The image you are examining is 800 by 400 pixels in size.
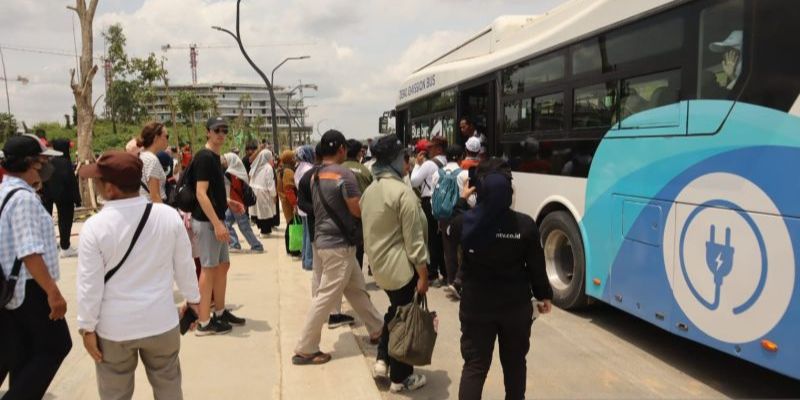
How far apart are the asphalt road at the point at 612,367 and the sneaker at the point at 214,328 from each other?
1.47 meters

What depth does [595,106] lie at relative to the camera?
549 centimetres

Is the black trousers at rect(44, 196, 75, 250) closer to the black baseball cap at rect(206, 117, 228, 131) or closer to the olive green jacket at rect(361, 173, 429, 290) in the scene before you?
the black baseball cap at rect(206, 117, 228, 131)

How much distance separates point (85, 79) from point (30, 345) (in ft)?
41.6

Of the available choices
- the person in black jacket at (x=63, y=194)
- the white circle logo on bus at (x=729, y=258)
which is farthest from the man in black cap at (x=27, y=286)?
the person in black jacket at (x=63, y=194)

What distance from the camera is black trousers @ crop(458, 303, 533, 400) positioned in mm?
3297

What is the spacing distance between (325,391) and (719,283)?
285 centimetres

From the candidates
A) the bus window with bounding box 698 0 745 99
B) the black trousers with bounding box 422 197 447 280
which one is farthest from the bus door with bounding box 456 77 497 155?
the bus window with bounding box 698 0 745 99

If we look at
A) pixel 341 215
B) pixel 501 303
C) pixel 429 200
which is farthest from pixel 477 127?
pixel 501 303

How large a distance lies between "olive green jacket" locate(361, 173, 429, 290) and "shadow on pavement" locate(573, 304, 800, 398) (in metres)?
2.50

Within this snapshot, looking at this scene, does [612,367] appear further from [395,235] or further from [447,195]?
[447,195]

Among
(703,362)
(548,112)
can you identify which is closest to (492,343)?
(703,362)

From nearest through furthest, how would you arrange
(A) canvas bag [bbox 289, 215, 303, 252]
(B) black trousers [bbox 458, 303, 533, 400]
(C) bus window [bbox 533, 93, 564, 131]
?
(B) black trousers [bbox 458, 303, 533, 400] < (C) bus window [bbox 533, 93, 564, 131] < (A) canvas bag [bbox 289, 215, 303, 252]

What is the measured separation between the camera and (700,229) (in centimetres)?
412

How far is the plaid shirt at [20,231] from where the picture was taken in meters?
3.06
